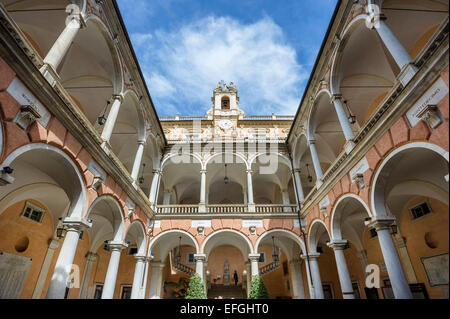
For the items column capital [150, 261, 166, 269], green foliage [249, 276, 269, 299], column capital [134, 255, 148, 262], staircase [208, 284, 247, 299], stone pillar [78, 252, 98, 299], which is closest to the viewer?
green foliage [249, 276, 269, 299]

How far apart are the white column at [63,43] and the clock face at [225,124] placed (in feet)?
47.2

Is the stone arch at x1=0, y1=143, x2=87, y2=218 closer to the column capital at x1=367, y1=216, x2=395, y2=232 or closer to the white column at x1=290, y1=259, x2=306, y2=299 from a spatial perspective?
the column capital at x1=367, y1=216, x2=395, y2=232

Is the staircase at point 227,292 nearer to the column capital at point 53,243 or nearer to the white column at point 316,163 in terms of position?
the column capital at point 53,243

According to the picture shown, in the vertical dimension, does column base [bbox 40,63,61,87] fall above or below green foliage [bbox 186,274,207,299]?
above

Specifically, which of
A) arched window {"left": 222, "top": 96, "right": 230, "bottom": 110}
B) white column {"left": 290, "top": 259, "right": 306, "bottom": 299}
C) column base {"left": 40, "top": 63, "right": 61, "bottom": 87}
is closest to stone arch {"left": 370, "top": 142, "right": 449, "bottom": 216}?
column base {"left": 40, "top": 63, "right": 61, "bottom": 87}

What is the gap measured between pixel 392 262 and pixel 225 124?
16.4 m

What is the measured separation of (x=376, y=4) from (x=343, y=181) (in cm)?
602

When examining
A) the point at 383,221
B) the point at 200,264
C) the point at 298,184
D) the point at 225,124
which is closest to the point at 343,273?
the point at 383,221

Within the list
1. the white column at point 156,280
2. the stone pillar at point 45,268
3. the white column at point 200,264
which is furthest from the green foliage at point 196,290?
the stone pillar at point 45,268

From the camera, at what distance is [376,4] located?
7.34 meters

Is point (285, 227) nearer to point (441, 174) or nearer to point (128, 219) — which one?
point (441, 174)

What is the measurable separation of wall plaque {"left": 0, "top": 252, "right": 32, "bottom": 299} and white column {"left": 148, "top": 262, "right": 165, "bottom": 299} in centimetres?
672

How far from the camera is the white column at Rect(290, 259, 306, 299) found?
1500 centimetres
